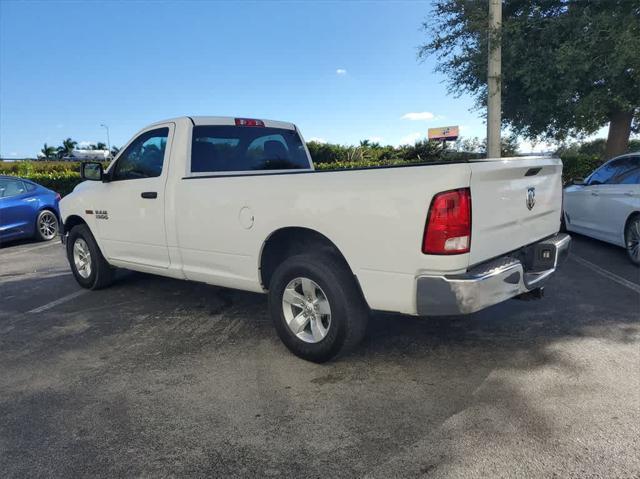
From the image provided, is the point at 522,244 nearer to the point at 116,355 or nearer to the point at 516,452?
the point at 516,452

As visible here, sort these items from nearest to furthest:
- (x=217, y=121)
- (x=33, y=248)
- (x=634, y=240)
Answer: (x=217, y=121), (x=634, y=240), (x=33, y=248)

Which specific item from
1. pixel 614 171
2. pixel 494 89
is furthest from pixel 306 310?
pixel 494 89

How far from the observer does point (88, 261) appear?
5930 mm

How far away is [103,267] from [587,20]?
11596 mm

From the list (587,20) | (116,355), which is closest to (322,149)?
(587,20)

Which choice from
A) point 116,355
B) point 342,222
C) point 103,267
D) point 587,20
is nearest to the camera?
point 342,222

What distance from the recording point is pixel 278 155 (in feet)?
17.0

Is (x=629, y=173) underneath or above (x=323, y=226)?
underneath

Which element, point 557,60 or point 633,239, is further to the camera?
point 557,60

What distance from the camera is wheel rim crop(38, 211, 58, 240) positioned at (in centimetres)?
Answer: 1038

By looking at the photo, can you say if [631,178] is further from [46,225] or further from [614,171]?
[46,225]

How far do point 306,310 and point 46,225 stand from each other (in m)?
9.14

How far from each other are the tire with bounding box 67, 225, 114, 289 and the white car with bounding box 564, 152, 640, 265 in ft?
23.0

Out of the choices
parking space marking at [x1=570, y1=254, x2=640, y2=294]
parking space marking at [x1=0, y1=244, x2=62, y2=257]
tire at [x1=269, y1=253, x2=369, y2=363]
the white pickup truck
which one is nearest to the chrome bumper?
the white pickup truck
